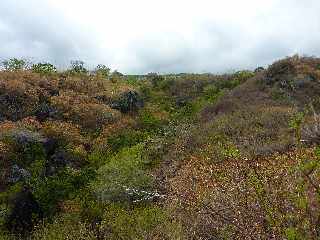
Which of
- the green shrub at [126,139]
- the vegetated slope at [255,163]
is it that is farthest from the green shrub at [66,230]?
the green shrub at [126,139]

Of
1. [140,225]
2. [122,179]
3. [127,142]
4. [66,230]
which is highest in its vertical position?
[127,142]

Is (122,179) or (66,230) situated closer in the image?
(66,230)

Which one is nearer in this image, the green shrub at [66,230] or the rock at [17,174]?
the green shrub at [66,230]

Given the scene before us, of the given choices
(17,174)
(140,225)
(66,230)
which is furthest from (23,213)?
(140,225)

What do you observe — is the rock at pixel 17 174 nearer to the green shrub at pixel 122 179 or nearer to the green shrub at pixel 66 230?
the green shrub at pixel 122 179

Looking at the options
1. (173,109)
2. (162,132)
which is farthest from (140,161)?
(173,109)

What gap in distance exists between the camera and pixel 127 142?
45.2m

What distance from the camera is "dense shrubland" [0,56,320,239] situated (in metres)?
23.9

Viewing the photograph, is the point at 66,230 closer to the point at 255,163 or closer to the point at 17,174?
the point at 17,174

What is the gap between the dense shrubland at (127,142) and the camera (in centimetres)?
2392

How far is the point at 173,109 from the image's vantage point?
58406 millimetres

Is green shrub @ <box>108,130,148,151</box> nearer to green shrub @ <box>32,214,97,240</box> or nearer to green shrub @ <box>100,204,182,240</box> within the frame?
green shrub @ <box>32,214,97,240</box>

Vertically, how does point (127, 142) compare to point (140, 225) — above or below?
above

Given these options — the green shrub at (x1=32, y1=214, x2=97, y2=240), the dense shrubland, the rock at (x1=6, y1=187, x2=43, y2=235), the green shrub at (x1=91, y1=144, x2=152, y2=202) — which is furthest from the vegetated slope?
the rock at (x1=6, y1=187, x2=43, y2=235)
